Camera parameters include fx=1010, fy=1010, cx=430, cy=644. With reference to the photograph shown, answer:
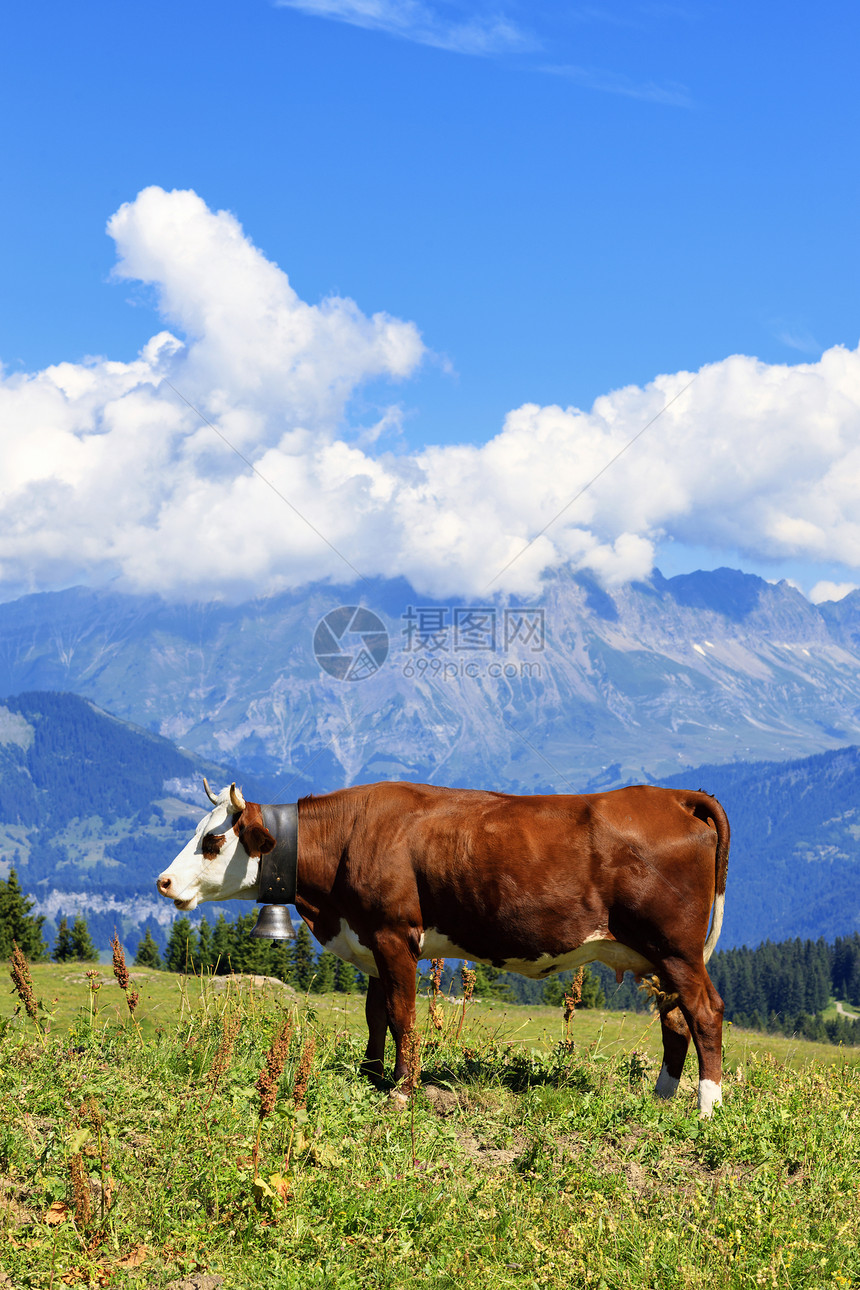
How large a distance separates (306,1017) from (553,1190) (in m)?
4.40

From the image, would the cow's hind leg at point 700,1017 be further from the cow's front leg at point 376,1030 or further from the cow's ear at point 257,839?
the cow's ear at point 257,839

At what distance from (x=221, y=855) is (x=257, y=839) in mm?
408

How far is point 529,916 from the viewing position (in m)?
9.40

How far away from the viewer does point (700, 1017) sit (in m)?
9.47

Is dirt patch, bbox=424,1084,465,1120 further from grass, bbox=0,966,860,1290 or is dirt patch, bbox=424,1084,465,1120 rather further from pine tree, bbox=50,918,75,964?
pine tree, bbox=50,918,75,964

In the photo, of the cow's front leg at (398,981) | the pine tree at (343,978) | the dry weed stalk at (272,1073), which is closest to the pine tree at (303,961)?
the pine tree at (343,978)

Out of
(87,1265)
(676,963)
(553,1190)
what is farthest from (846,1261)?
(87,1265)

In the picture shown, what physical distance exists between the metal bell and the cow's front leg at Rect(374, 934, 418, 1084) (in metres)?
0.89

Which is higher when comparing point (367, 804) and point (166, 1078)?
point (367, 804)

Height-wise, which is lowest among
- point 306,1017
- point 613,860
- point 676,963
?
point 306,1017

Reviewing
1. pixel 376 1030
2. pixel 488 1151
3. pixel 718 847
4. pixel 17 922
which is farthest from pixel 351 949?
pixel 17 922

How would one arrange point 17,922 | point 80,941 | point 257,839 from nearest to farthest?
point 257,839
point 17,922
point 80,941

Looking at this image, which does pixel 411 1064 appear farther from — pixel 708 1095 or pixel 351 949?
pixel 708 1095

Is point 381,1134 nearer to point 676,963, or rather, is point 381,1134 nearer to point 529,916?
point 529,916
